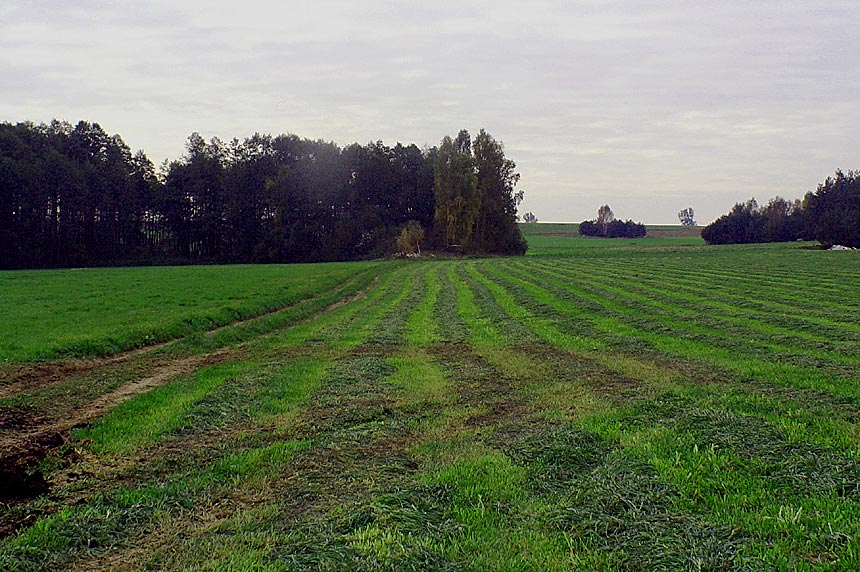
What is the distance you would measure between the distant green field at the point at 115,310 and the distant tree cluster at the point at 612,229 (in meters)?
141

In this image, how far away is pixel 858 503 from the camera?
17.8 ft

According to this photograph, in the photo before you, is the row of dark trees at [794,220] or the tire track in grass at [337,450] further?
the row of dark trees at [794,220]

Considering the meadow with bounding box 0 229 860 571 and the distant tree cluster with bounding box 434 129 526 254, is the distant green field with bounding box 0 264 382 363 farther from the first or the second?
the distant tree cluster with bounding box 434 129 526 254

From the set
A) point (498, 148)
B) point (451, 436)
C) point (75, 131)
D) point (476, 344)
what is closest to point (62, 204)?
point (75, 131)

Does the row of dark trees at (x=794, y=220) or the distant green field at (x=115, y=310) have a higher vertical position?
the row of dark trees at (x=794, y=220)

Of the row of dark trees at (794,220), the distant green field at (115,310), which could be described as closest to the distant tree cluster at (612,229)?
the row of dark trees at (794,220)

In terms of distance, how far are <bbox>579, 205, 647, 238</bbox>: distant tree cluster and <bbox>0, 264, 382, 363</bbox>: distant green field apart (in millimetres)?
141459

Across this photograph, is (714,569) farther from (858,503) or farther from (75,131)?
(75,131)

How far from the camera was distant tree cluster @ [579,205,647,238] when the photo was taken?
552 ft

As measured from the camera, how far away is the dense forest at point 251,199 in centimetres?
8175

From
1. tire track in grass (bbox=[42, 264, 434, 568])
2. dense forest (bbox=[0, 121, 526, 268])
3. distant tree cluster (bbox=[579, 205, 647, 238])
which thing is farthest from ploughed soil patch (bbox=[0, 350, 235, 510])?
distant tree cluster (bbox=[579, 205, 647, 238])

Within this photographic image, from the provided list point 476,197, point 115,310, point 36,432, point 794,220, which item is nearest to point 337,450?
point 36,432

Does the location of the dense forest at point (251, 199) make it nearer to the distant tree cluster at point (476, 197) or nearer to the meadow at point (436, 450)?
the distant tree cluster at point (476, 197)

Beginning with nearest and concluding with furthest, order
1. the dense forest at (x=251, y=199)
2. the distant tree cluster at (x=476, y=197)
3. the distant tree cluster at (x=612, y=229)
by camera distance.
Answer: the dense forest at (x=251, y=199) → the distant tree cluster at (x=476, y=197) → the distant tree cluster at (x=612, y=229)
